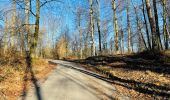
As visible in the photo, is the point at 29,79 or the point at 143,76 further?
the point at 143,76

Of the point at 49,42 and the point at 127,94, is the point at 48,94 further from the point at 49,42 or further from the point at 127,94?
the point at 49,42

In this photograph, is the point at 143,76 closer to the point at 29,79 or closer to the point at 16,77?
the point at 29,79

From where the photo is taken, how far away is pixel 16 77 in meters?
15.7

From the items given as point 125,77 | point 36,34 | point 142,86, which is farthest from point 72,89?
point 36,34

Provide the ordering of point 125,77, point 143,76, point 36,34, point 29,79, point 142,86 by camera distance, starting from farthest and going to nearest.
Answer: point 36,34 < point 125,77 < point 143,76 < point 29,79 < point 142,86

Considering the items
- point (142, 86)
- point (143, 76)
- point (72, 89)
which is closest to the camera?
point (72, 89)

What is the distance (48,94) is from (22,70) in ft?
17.2

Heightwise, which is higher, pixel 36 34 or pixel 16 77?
pixel 36 34

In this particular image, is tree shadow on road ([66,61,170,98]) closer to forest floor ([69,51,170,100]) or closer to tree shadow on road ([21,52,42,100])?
forest floor ([69,51,170,100])

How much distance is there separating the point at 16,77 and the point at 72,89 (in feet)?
11.5

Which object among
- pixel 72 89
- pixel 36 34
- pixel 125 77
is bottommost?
pixel 72 89

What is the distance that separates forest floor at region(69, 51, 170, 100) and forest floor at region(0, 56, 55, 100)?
427 cm

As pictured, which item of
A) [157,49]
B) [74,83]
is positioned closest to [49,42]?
[157,49]

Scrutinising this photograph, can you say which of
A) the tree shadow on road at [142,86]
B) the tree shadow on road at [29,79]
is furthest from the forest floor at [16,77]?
the tree shadow on road at [142,86]
